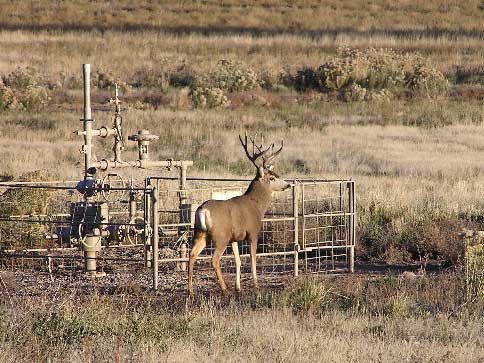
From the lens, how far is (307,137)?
29984mm

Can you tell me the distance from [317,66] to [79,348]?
1498 inches

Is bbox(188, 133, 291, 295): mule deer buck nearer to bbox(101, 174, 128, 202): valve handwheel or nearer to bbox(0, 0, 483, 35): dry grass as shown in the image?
bbox(101, 174, 128, 202): valve handwheel

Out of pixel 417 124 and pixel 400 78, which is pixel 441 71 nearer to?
pixel 400 78

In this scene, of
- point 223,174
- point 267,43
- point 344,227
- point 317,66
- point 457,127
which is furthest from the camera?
point 267,43

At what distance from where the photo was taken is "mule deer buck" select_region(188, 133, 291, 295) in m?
12.9

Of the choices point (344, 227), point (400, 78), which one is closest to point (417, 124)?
point (400, 78)

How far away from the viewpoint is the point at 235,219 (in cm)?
1319

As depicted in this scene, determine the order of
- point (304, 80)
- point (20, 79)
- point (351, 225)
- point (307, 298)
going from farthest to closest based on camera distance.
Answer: point (304, 80) < point (20, 79) < point (351, 225) < point (307, 298)

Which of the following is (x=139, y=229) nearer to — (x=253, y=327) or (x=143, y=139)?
(x=143, y=139)

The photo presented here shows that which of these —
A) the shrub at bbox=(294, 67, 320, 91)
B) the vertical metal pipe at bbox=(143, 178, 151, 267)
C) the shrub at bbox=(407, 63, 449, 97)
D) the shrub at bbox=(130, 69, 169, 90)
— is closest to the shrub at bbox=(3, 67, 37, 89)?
the shrub at bbox=(130, 69, 169, 90)

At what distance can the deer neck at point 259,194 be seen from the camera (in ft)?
45.2

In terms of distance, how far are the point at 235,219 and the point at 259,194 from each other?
0.76 metres

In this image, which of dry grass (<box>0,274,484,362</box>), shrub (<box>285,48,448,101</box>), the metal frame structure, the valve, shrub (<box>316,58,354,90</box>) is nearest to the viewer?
dry grass (<box>0,274,484,362</box>)

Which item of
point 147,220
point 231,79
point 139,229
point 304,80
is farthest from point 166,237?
point 304,80
